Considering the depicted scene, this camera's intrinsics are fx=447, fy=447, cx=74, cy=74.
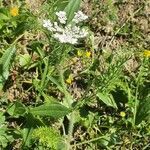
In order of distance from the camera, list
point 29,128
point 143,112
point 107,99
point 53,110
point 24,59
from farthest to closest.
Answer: point 24,59 → point 107,99 → point 143,112 → point 29,128 → point 53,110

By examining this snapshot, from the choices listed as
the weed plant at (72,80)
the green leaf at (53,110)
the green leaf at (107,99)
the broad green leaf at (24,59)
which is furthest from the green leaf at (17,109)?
the green leaf at (107,99)

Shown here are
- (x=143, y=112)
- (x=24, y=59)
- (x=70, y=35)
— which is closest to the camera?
(x=70, y=35)

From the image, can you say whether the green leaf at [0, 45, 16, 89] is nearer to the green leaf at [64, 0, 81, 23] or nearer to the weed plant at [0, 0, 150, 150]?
the weed plant at [0, 0, 150, 150]

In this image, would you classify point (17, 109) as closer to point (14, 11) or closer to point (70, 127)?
point (70, 127)

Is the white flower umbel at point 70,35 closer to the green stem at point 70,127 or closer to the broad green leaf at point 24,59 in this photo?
the green stem at point 70,127

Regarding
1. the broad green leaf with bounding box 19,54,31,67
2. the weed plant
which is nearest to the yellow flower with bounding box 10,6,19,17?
the weed plant

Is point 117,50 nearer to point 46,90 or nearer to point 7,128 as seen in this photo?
point 46,90

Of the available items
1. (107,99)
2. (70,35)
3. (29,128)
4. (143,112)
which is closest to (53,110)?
(29,128)
